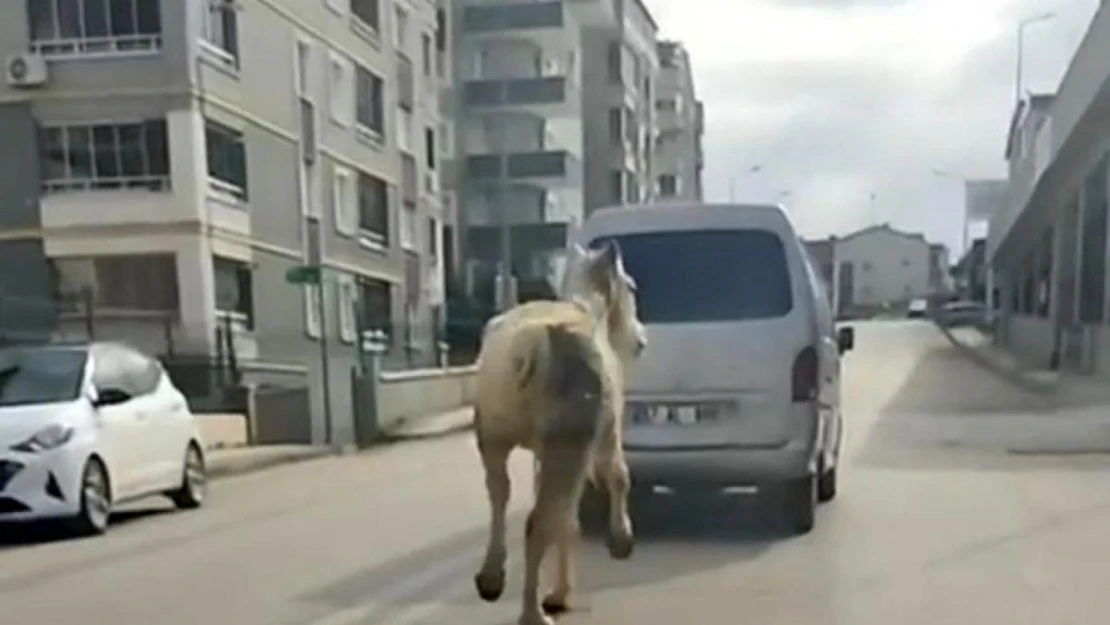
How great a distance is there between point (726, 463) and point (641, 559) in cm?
100

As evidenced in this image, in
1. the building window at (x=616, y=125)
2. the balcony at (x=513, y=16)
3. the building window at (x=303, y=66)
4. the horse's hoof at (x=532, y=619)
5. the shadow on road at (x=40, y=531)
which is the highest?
the balcony at (x=513, y=16)

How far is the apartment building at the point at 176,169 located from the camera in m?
23.7

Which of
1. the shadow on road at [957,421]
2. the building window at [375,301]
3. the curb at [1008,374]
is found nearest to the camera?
the shadow on road at [957,421]

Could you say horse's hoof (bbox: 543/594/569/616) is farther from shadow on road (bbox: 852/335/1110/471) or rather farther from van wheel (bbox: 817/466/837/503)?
shadow on road (bbox: 852/335/1110/471)

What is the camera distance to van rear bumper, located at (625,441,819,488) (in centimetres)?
850

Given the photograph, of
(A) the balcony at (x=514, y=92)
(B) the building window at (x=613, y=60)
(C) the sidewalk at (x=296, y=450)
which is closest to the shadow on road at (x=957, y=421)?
(C) the sidewalk at (x=296, y=450)

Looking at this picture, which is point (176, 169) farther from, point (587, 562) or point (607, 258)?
point (607, 258)

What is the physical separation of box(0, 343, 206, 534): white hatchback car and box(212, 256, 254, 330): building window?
12.9 meters

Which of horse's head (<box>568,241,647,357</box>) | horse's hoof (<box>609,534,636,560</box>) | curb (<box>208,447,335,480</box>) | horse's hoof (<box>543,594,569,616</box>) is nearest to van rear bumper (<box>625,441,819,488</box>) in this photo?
horse's hoof (<box>609,534,636,560</box>)

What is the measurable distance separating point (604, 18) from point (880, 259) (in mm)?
66344

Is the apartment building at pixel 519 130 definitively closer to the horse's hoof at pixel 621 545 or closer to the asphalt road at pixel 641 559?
the asphalt road at pixel 641 559

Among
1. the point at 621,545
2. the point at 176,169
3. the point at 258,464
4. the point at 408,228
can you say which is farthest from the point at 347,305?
the point at 621,545

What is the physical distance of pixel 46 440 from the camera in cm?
1015

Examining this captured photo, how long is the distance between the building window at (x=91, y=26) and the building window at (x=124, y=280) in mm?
4199
